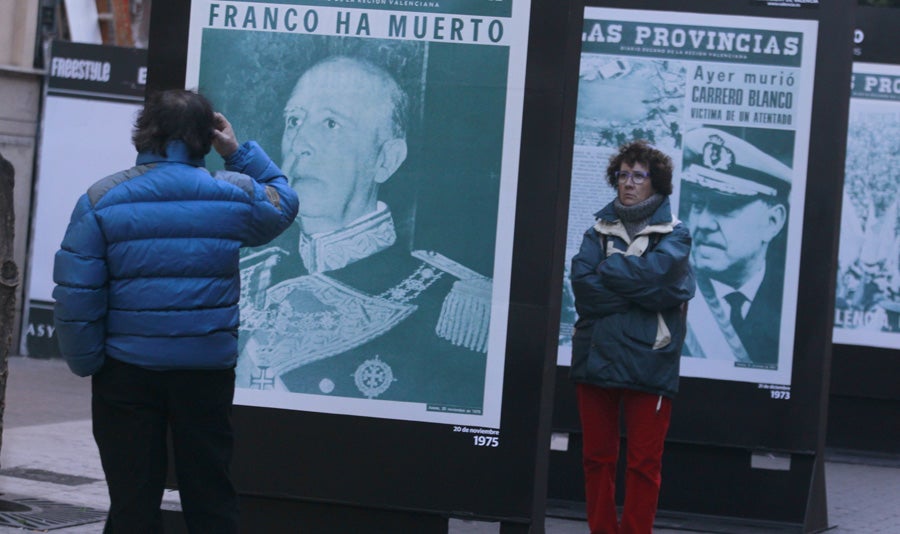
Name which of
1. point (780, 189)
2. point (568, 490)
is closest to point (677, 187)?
point (780, 189)

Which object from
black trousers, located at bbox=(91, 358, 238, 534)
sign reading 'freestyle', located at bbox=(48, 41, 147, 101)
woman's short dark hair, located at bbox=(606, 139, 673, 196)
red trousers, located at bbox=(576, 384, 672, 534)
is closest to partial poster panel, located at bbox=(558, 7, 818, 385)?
woman's short dark hair, located at bbox=(606, 139, 673, 196)

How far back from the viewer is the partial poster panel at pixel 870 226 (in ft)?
35.4

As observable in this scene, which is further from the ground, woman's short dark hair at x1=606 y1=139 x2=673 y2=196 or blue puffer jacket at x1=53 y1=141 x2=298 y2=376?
woman's short dark hair at x1=606 y1=139 x2=673 y2=196

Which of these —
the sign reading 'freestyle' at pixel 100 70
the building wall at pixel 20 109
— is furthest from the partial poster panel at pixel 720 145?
the building wall at pixel 20 109

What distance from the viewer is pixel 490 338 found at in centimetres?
552

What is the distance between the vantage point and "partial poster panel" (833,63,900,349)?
10.8 meters

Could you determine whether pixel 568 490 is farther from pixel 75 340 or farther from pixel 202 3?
pixel 75 340

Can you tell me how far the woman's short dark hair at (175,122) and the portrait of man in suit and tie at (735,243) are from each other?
3.73 metres

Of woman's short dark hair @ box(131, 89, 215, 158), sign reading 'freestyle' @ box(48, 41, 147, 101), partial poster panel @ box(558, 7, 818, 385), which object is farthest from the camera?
sign reading 'freestyle' @ box(48, 41, 147, 101)

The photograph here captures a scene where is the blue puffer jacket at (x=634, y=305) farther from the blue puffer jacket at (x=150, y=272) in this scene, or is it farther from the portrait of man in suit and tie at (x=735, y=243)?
the blue puffer jacket at (x=150, y=272)

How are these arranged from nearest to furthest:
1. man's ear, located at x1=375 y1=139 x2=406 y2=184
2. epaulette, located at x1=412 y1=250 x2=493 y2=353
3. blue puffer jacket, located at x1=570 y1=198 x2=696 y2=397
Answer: epaulette, located at x1=412 y1=250 x2=493 y2=353 < man's ear, located at x1=375 y1=139 x2=406 y2=184 < blue puffer jacket, located at x1=570 y1=198 x2=696 y2=397

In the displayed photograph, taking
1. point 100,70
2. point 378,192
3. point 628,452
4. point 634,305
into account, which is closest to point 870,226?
point 634,305

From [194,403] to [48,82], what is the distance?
33.4 ft

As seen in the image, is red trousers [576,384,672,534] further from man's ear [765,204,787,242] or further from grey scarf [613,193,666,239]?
man's ear [765,204,787,242]
